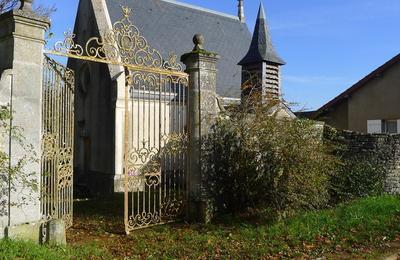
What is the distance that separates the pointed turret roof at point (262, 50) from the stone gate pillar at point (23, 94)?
12942 millimetres

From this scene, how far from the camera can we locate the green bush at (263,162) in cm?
766

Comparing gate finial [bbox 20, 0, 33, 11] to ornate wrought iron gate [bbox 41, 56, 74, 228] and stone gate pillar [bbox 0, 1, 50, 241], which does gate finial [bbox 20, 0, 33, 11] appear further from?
ornate wrought iron gate [bbox 41, 56, 74, 228]

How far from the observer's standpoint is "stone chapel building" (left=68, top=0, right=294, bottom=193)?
14.4 meters

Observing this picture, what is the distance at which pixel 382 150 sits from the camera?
37.3 ft

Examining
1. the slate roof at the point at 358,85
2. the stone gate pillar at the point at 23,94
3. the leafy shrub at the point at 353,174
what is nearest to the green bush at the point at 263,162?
the leafy shrub at the point at 353,174

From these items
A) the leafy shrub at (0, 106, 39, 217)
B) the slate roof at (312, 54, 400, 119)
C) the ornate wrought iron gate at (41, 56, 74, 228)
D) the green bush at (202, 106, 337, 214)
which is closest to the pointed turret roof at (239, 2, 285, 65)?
the slate roof at (312, 54, 400, 119)

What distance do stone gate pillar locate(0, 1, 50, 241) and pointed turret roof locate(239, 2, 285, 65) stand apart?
12.9 m

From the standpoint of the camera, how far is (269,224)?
7480mm

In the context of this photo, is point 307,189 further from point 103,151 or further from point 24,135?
point 103,151

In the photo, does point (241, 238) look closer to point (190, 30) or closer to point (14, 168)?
point (14, 168)

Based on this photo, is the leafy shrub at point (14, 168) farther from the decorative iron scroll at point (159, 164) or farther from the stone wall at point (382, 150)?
the stone wall at point (382, 150)

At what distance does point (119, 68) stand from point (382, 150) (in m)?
9.01

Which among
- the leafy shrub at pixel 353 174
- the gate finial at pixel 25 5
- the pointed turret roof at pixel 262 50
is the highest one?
the pointed turret roof at pixel 262 50

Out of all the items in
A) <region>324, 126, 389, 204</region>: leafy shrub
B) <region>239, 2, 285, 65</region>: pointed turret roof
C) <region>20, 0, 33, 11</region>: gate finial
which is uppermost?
<region>239, 2, 285, 65</region>: pointed turret roof
